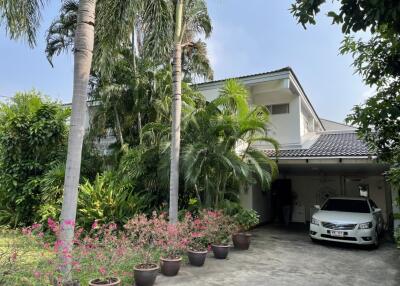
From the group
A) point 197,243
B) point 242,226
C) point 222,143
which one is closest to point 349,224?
point 242,226

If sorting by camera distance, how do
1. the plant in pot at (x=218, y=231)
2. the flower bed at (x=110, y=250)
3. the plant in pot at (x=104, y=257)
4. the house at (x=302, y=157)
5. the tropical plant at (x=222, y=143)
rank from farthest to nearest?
the house at (x=302, y=157), the tropical plant at (x=222, y=143), the plant in pot at (x=218, y=231), the plant in pot at (x=104, y=257), the flower bed at (x=110, y=250)

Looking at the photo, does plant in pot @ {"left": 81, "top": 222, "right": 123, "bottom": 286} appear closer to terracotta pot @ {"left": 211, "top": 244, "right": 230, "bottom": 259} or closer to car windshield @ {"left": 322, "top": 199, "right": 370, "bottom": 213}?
terracotta pot @ {"left": 211, "top": 244, "right": 230, "bottom": 259}

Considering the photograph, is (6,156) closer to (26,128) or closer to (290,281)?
(26,128)

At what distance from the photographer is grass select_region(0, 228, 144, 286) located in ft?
15.2

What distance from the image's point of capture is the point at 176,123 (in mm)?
8570

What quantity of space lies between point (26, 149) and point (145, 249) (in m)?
8.64

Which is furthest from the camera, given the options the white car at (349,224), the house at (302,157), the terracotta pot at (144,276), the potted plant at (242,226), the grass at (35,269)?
the house at (302,157)

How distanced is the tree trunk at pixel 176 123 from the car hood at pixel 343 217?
5263mm

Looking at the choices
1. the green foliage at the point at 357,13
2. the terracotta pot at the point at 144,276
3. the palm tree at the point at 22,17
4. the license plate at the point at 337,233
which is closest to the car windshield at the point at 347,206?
the license plate at the point at 337,233

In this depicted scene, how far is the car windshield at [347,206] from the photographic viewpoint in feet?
36.4

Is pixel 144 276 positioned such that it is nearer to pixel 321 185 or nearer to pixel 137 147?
pixel 137 147

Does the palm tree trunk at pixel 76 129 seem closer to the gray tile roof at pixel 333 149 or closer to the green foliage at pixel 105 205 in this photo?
the green foliage at pixel 105 205

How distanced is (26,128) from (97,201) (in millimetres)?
4818

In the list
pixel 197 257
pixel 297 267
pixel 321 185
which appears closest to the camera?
pixel 197 257
